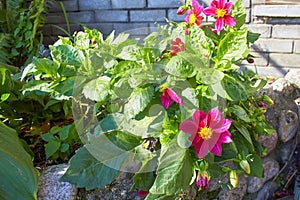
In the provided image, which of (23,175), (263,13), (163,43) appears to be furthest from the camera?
(263,13)

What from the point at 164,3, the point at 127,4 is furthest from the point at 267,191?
the point at 127,4

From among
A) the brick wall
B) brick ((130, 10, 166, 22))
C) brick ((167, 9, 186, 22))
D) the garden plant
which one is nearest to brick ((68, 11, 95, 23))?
the brick wall

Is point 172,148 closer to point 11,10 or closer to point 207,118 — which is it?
point 207,118

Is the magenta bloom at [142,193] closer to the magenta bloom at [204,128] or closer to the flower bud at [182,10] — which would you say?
the magenta bloom at [204,128]

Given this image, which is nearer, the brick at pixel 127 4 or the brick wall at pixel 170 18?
the brick wall at pixel 170 18

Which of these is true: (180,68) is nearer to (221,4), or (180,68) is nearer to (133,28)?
(221,4)

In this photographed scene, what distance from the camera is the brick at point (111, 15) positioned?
8.79ft

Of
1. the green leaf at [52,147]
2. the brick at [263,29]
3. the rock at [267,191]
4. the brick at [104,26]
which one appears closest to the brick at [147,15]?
the brick at [104,26]

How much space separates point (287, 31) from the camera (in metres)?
2.33

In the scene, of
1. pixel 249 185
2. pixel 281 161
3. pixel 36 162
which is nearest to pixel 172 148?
pixel 36 162

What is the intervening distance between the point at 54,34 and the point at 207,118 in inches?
86.0

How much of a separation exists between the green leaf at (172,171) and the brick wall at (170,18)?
5.30 ft

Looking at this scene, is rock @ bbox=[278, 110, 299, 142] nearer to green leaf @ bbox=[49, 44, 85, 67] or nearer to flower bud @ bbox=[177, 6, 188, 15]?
flower bud @ bbox=[177, 6, 188, 15]

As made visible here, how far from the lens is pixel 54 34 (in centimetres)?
289
